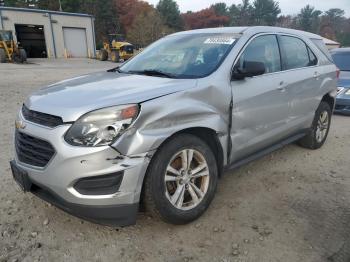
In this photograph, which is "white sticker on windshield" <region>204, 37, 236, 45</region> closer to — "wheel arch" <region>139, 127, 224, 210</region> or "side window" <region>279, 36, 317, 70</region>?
"side window" <region>279, 36, 317, 70</region>

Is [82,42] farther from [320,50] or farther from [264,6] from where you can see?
[264,6]

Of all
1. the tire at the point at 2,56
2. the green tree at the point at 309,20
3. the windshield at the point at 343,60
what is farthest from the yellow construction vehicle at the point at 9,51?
the green tree at the point at 309,20

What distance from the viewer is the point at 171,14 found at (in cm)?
6994

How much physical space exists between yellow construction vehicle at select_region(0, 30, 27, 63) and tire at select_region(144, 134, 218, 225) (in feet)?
83.5

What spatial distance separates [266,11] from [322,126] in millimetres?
91094

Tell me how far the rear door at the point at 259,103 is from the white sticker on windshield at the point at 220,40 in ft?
0.61

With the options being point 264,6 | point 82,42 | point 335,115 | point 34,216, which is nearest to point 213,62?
point 34,216

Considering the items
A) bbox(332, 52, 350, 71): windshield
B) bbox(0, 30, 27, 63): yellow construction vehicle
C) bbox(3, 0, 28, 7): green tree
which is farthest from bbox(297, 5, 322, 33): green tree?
bbox(332, 52, 350, 71): windshield

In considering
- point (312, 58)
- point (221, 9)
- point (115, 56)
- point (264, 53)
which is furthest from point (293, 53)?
point (221, 9)

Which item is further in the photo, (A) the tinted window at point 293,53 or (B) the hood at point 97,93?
(A) the tinted window at point 293,53

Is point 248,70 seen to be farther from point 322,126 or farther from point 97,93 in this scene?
point 322,126

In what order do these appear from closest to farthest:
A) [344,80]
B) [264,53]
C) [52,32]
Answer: [264,53] < [344,80] < [52,32]

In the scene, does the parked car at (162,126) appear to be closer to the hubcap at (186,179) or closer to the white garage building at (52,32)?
the hubcap at (186,179)

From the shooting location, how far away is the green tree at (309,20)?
91938 mm
